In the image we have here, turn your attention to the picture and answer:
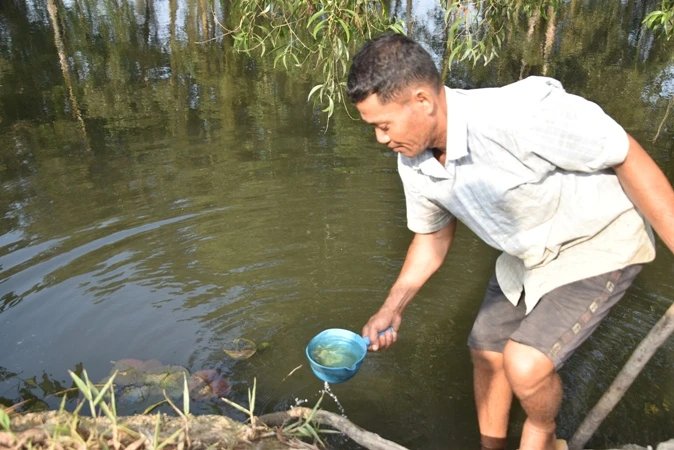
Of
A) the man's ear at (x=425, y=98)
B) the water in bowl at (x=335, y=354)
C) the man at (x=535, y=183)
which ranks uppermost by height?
the man's ear at (x=425, y=98)

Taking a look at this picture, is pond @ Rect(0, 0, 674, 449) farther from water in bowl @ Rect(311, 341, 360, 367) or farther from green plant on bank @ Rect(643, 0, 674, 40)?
green plant on bank @ Rect(643, 0, 674, 40)

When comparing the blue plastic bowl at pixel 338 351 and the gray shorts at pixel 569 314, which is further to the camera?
the blue plastic bowl at pixel 338 351

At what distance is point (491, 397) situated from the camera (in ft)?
9.29

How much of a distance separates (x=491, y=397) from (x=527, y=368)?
2.15 feet

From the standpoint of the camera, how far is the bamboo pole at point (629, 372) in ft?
7.51

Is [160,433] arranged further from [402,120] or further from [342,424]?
[402,120]

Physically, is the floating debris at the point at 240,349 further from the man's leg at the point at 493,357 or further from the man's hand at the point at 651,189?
the man's hand at the point at 651,189

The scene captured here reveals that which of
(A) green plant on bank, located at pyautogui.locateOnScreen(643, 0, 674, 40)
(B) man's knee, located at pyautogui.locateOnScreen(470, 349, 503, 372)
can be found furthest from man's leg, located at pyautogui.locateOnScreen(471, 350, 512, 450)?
(A) green plant on bank, located at pyautogui.locateOnScreen(643, 0, 674, 40)

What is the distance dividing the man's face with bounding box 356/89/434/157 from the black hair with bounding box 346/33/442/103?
32mm

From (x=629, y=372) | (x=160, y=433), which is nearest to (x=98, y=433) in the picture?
(x=160, y=433)

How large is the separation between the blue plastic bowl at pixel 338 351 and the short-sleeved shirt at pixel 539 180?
722 mm

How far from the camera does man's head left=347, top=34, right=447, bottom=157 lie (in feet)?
6.82

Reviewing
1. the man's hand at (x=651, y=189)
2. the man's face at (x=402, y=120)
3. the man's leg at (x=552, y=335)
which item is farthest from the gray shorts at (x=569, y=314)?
the man's face at (x=402, y=120)

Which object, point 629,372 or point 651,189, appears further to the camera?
point 629,372
